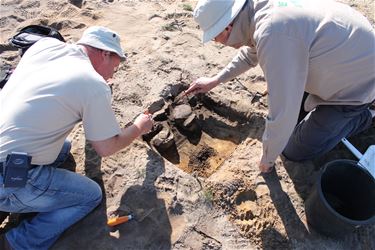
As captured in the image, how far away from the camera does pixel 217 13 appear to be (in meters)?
2.51

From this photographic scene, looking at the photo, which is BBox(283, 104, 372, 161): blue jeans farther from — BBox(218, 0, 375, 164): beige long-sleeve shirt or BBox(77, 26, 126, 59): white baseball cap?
BBox(77, 26, 126, 59): white baseball cap

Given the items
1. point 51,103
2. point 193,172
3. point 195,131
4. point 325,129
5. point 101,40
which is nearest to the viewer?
point 51,103

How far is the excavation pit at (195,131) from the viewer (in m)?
Answer: 3.59

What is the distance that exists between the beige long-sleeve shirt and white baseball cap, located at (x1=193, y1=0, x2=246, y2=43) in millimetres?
143

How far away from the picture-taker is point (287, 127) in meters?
2.67

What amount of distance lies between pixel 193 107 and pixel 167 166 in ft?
2.65

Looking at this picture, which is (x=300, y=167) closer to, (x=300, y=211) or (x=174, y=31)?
(x=300, y=211)

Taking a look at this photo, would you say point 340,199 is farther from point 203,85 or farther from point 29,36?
point 29,36

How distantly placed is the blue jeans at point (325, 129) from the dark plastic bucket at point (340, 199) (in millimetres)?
336

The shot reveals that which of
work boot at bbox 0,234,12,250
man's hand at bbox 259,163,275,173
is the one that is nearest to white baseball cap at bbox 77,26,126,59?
man's hand at bbox 259,163,275,173

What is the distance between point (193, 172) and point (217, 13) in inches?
59.3

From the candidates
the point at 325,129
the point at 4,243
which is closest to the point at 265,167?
the point at 325,129

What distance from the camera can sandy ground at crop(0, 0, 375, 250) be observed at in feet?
9.87

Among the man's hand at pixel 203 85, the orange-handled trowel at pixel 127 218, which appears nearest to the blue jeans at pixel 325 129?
the man's hand at pixel 203 85
